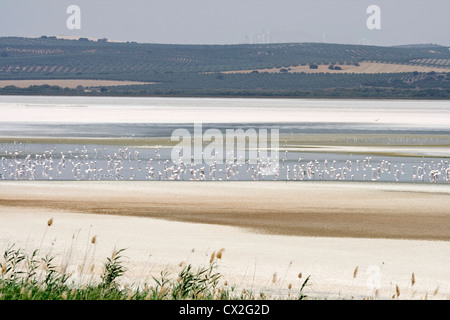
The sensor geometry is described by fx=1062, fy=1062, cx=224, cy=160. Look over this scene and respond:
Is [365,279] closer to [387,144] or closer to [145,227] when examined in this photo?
[145,227]

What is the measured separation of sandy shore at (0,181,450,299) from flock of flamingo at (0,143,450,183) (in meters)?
3.92

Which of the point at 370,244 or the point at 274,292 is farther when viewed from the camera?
the point at 370,244

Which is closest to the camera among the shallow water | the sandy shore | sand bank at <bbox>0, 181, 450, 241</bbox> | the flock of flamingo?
the sandy shore

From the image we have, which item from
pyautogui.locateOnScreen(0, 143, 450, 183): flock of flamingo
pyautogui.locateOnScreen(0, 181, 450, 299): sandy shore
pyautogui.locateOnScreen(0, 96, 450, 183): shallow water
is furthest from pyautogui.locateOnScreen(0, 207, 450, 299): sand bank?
pyautogui.locateOnScreen(0, 96, 450, 183): shallow water

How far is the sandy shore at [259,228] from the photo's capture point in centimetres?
1895

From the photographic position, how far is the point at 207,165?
42.8 m

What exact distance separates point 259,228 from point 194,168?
17.1 m

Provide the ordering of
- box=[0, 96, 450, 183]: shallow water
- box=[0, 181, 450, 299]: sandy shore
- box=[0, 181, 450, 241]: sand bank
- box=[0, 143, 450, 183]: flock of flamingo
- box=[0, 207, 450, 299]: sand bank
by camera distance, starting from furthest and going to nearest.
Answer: box=[0, 96, 450, 183]: shallow water → box=[0, 143, 450, 183]: flock of flamingo → box=[0, 181, 450, 241]: sand bank → box=[0, 181, 450, 299]: sandy shore → box=[0, 207, 450, 299]: sand bank

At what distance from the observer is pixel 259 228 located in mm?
24484

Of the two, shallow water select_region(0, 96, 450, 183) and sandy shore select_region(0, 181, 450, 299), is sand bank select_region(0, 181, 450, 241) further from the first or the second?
shallow water select_region(0, 96, 450, 183)

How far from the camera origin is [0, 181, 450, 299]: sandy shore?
1895 centimetres

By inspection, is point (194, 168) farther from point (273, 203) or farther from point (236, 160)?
point (273, 203)

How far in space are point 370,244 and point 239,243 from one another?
275cm
